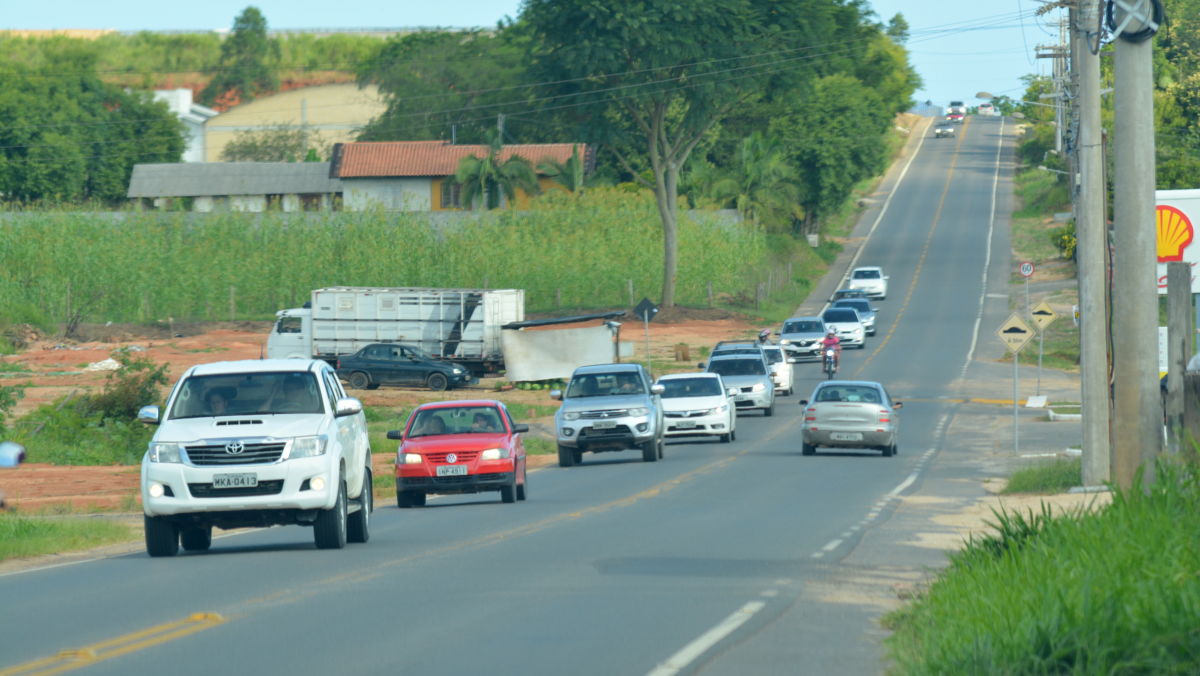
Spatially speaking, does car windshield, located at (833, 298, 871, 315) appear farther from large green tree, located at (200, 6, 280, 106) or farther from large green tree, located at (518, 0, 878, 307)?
large green tree, located at (200, 6, 280, 106)

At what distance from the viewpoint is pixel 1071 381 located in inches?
2132

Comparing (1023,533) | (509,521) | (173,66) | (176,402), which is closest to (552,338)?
(509,521)

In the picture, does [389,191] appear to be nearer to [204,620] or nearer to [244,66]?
[244,66]

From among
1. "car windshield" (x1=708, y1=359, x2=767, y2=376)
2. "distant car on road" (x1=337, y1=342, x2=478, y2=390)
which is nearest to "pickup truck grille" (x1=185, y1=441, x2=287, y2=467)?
"car windshield" (x1=708, y1=359, x2=767, y2=376)

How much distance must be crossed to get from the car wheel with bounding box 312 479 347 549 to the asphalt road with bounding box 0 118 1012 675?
165 millimetres

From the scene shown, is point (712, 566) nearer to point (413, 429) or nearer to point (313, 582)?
point (313, 582)

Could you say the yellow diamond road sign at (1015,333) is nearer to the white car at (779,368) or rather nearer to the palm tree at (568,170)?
the white car at (779,368)

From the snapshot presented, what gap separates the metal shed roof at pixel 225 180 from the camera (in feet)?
332

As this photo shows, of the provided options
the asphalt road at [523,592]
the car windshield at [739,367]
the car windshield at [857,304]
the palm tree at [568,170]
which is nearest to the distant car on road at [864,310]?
the car windshield at [857,304]

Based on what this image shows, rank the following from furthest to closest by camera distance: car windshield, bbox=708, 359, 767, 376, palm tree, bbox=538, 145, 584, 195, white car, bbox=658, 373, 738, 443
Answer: palm tree, bbox=538, 145, 584, 195 → car windshield, bbox=708, 359, 767, 376 → white car, bbox=658, 373, 738, 443

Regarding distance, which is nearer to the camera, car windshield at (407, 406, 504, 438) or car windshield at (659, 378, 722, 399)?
car windshield at (407, 406, 504, 438)

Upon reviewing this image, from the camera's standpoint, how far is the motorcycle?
51.7m

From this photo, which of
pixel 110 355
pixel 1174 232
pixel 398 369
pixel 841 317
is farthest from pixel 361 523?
pixel 841 317

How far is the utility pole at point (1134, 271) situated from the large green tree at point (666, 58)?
47.7 meters
